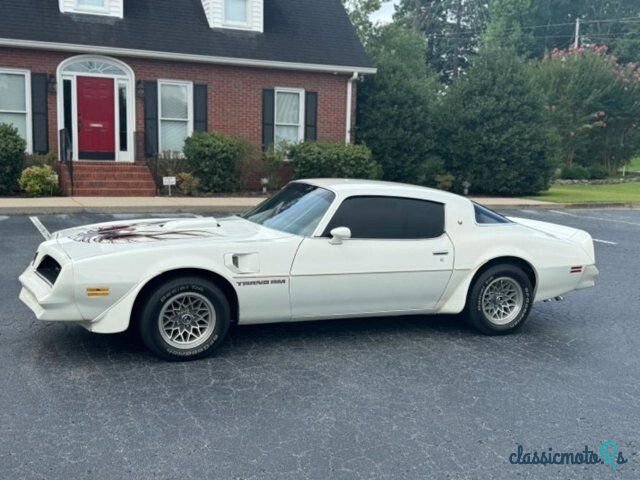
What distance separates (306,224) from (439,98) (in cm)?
1988

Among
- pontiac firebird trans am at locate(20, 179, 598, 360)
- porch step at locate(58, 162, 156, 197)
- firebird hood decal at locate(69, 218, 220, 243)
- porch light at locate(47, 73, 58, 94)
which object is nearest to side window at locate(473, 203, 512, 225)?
pontiac firebird trans am at locate(20, 179, 598, 360)

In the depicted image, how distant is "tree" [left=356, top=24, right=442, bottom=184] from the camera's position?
21.1 m

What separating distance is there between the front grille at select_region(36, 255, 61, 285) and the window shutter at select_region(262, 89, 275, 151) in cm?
1485

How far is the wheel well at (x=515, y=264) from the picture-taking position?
6.06m

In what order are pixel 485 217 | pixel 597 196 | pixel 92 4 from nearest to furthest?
pixel 485 217, pixel 92 4, pixel 597 196

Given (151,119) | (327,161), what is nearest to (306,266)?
(327,161)

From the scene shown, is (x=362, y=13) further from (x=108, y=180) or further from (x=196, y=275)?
(x=196, y=275)

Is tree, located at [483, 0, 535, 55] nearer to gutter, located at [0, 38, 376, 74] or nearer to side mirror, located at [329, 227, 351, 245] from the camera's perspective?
gutter, located at [0, 38, 376, 74]

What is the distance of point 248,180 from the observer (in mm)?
19453

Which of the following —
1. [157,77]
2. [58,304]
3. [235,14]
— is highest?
[235,14]

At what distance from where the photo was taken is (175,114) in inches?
757

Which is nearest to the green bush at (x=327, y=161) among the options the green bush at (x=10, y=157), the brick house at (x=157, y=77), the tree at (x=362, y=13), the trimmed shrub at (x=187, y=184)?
the brick house at (x=157, y=77)

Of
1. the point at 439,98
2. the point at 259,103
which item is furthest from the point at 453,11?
the point at 259,103

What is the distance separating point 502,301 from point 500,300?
2 centimetres
